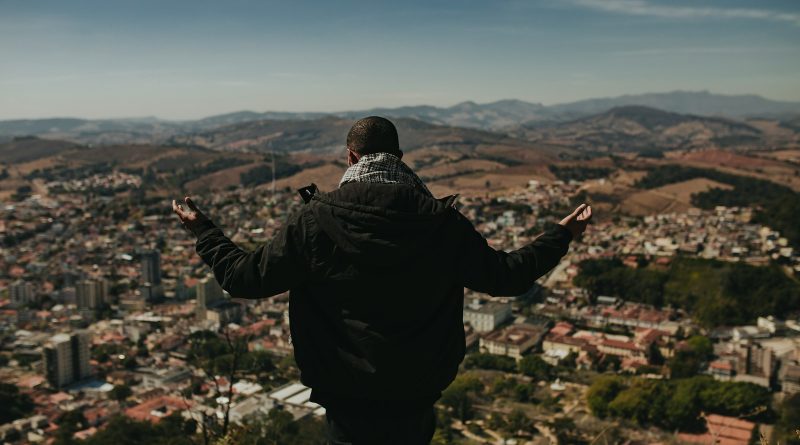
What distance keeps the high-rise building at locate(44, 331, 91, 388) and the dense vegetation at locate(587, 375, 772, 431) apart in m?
10.1

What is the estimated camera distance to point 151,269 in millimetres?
21688

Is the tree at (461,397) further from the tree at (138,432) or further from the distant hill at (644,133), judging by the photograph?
the distant hill at (644,133)

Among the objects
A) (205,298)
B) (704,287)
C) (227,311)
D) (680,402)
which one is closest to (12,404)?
(227,311)

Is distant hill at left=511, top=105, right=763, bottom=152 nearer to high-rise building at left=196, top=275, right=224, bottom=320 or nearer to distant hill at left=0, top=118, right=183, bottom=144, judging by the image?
high-rise building at left=196, top=275, right=224, bottom=320

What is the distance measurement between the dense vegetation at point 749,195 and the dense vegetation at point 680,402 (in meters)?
14.6

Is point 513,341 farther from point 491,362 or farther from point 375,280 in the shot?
point 375,280

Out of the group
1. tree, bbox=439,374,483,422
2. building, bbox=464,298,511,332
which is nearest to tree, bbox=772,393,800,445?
tree, bbox=439,374,483,422

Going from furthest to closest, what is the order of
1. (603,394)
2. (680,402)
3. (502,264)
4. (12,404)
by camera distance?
(12,404) < (603,394) < (680,402) < (502,264)

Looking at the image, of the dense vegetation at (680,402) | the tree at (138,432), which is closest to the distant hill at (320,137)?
the dense vegetation at (680,402)

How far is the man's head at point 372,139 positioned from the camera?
1.26m

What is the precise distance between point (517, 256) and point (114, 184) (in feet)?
161

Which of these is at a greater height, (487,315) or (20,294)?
(487,315)

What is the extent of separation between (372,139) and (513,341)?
14738 millimetres

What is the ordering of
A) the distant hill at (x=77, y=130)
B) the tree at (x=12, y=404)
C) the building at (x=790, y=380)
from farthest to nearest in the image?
the distant hill at (x=77, y=130)
the building at (x=790, y=380)
the tree at (x=12, y=404)
